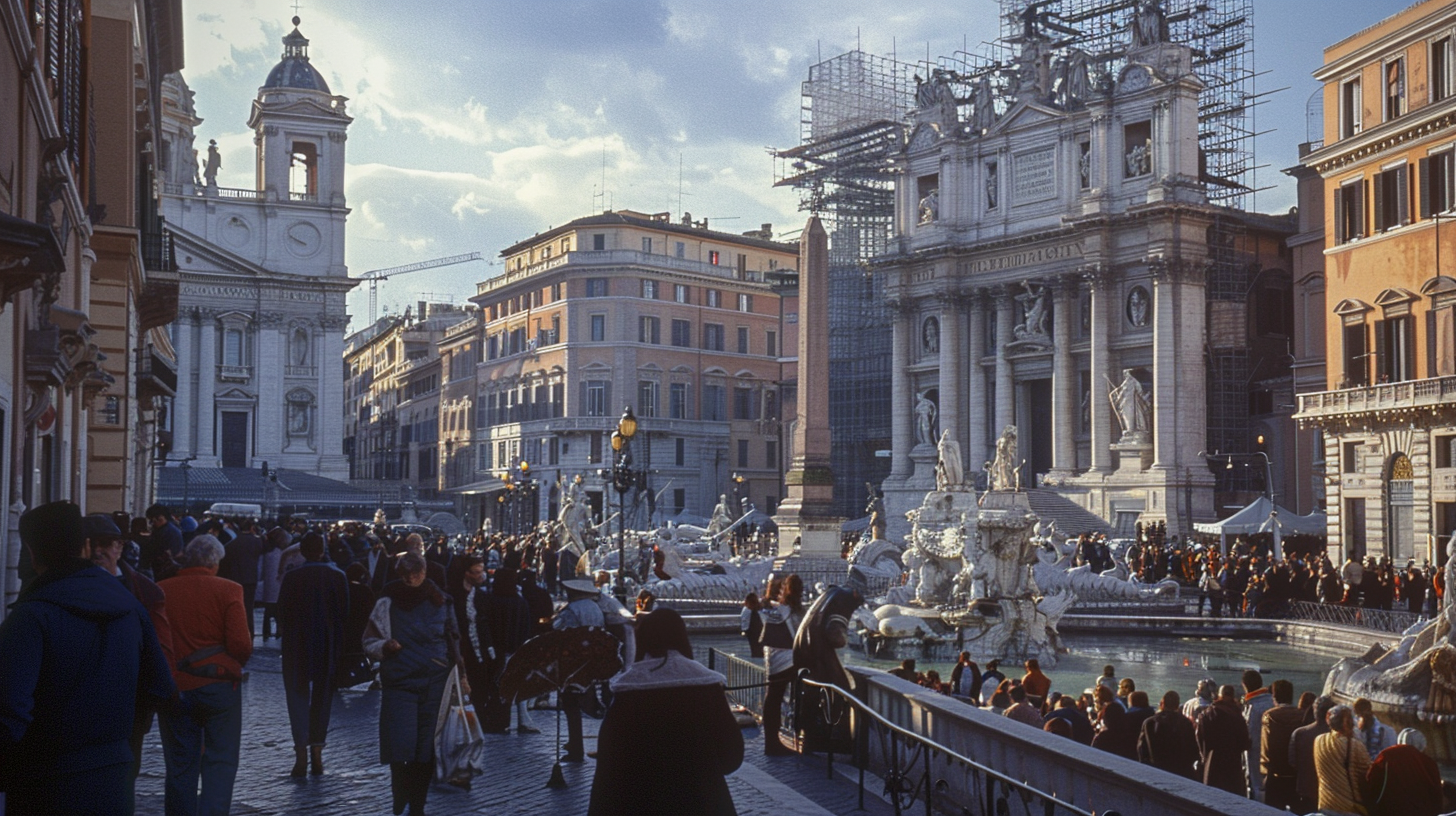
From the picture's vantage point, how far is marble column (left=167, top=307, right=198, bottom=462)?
6262 centimetres

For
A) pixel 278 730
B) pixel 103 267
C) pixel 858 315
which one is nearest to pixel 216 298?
pixel 858 315

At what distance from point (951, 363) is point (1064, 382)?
17.3ft

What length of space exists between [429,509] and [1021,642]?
53.2m

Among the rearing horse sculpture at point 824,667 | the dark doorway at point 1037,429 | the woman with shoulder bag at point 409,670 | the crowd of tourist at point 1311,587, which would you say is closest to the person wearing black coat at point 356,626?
the woman with shoulder bag at point 409,670

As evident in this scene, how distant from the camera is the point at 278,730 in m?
12.3

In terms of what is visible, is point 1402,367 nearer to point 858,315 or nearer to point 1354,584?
point 1354,584

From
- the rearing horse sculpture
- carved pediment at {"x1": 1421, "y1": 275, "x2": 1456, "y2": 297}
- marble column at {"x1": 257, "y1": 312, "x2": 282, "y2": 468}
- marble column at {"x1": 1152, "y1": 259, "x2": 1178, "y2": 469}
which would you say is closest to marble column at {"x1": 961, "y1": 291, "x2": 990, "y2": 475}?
marble column at {"x1": 1152, "y1": 259, "x2": 1178, "y2": 469}

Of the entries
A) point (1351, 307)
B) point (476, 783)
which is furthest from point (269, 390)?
point (476, 783)

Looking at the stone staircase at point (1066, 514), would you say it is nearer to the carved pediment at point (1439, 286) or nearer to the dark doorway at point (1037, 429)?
the dark doorway at point (1037, 429)

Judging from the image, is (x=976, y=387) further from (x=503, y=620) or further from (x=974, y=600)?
(x=503, y=620)

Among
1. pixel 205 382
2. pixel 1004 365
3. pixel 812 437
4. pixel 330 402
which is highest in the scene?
pixel 1004 365

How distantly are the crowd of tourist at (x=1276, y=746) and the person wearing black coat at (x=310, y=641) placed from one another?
4.46 m

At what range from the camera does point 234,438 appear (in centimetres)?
6462

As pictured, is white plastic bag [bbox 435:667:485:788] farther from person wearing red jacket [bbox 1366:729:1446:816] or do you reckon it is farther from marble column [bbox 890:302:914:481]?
marble column [bbox 890:302:914:481]
